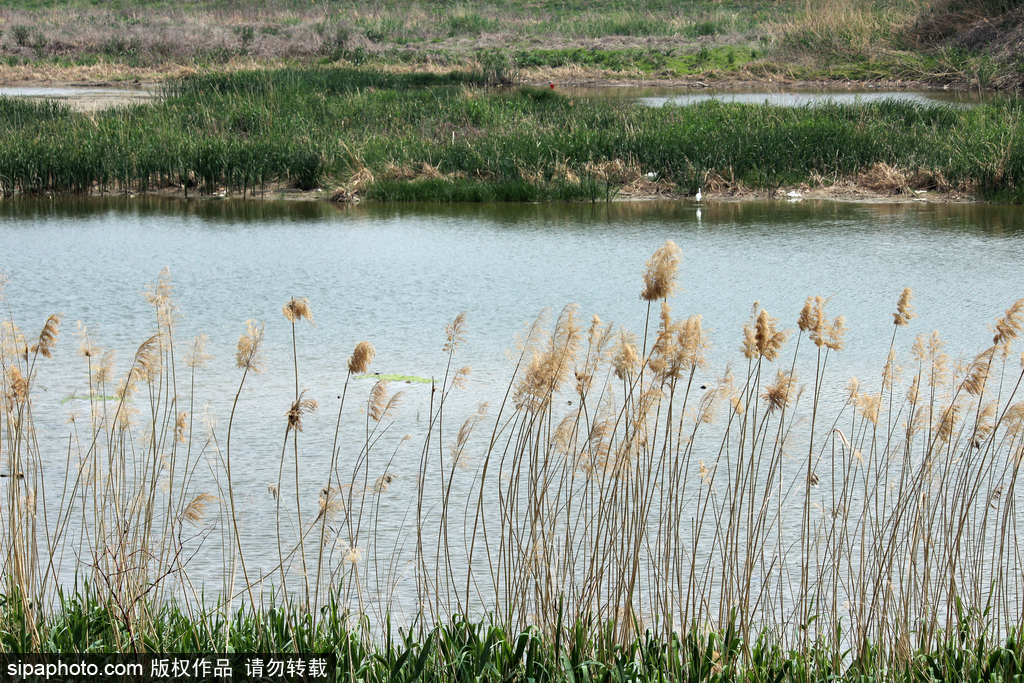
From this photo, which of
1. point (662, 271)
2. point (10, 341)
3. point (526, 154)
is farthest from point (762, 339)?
point (526, 154)

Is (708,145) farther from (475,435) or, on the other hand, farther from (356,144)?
(475,435)

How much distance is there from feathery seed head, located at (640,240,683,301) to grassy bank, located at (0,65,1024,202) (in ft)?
27.9

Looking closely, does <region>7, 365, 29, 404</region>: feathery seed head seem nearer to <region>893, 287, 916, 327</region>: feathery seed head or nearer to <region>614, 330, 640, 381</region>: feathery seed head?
<region>614, 330, 640, 381</region>: feathery seed head

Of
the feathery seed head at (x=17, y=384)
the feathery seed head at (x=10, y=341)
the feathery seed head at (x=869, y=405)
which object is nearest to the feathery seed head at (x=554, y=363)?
the feathery seed head at (x=869, y=405)

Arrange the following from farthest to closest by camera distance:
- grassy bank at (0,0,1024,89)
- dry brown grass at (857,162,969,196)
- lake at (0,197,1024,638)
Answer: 1. grassy bank at (0,0,1024,89)
2. dry brown grass at (857,162,969,196)
3. lake at (0,197,1024,638)

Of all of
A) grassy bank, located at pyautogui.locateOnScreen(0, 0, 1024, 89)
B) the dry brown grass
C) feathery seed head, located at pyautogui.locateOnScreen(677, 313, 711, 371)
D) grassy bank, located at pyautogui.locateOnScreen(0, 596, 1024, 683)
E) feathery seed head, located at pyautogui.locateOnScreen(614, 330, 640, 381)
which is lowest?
grassy bank, located at pyautogui.locateOnScreen(0, 596, 1024, 683)

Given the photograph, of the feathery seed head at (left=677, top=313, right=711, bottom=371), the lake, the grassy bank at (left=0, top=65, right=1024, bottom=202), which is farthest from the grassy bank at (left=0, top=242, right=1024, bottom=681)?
the grassy bank at (left=0, top=65, right=1024, bottom=202)

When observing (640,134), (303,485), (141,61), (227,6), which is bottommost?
(303,485)

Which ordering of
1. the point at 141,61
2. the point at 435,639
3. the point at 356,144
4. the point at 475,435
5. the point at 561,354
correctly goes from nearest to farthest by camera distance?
1. the point at 435,639
2. the point at 561,354
3. the point at 475,435
4. the point at 356,144
5. the point at 141,61

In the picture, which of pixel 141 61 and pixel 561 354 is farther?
pixel 141 61

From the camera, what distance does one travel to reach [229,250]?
8.51 meters

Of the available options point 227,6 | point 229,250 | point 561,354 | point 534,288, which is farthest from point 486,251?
point 227,6

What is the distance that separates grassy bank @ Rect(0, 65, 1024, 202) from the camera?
11180 millimetres

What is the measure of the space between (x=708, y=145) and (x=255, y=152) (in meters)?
5.05
